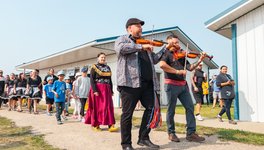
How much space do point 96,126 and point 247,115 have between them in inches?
205

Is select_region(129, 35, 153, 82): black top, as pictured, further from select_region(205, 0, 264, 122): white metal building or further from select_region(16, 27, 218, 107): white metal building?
select_region(16, 27, 218, 107): white metal building

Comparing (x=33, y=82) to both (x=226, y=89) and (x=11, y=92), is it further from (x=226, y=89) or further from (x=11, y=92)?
(x=226, y=89)

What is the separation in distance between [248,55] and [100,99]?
5389 millimetres

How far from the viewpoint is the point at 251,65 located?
8695 mm

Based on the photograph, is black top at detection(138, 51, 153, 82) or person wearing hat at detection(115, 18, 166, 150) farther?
black top at detection(138, 51, 153, 82)

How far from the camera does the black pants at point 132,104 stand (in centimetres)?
402

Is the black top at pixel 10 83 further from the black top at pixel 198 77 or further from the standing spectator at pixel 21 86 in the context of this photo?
the black top at pixel 198 77

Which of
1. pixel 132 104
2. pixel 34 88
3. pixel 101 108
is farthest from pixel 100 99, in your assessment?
pixel 34 88

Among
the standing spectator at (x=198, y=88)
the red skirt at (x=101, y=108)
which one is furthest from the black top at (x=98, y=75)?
the standing spectator at (x=198, y=88)

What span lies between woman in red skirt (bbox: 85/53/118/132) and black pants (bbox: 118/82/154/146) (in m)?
2.16

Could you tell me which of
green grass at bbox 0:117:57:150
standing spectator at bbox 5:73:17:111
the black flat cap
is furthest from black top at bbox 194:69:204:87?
standing spectator at bbox 5:73:17:111

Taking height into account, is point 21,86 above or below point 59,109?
above

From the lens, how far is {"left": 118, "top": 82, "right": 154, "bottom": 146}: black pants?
4.02m

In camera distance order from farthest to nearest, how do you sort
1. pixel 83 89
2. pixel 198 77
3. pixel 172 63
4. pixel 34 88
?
pixel 34 88, pixel 198 77, pixel 83 89, pixel 172 63
